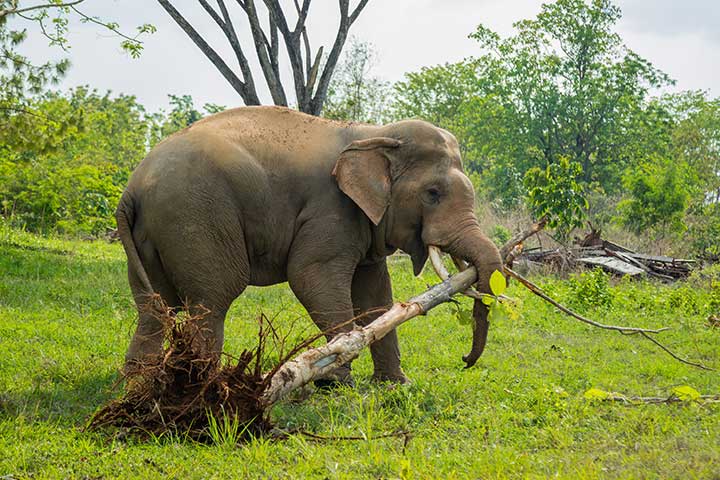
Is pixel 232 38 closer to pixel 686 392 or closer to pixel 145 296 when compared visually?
pixel 145 296

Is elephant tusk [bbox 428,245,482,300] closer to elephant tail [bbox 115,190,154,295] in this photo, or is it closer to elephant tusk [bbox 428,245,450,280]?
elephant tusk [bbox 428,245,450,280]

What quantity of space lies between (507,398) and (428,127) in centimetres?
259

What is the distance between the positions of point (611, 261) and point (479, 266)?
12.0m

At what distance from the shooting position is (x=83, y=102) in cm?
4503

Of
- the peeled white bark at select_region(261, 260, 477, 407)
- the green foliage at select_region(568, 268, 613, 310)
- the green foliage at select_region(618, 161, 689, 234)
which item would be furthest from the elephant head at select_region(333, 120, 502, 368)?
the green foliage at select_region(618, 161, 689, 234)

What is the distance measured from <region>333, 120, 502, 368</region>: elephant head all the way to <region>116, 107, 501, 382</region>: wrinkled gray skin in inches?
0.4

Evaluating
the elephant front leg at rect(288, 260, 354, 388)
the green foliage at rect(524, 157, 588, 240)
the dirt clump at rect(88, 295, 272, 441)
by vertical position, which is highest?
the green foliage at rect(524, 157, 588, 240)

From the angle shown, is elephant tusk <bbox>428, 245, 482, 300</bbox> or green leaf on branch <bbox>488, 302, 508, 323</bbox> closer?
green leaf on branch <bbox>488, 302, 508, 323</bbox>

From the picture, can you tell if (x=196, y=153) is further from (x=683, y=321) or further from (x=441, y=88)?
(x=441, y=88)

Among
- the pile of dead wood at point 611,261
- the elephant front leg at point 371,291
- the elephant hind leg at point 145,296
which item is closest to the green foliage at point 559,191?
the pile of dead wood at point 611,261

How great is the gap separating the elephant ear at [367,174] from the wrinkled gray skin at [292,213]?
0.4 inches

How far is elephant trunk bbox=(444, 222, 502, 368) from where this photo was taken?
6.90m

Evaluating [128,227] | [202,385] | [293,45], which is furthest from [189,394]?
[293,45]

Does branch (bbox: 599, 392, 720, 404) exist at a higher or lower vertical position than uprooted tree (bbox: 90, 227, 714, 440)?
lower
